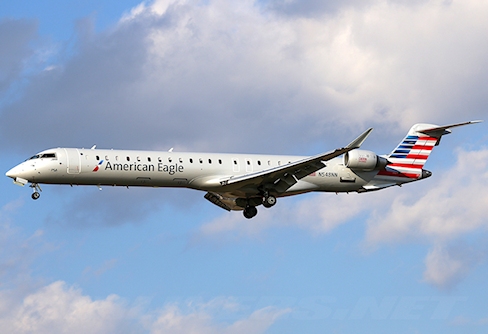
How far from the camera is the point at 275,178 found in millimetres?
45312

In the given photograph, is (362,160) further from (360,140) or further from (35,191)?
(35,191)

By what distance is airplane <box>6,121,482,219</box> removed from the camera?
→ 43125 mm

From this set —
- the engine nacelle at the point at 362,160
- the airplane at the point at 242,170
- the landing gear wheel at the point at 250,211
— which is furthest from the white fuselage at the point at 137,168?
the engine nacelle at the point at 362,160

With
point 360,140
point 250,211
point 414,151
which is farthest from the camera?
point 414,151

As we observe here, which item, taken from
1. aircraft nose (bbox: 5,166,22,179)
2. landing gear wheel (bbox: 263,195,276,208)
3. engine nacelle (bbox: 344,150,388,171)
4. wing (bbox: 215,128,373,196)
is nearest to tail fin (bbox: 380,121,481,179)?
engine nacelle (bbox: 344,150,388,171)

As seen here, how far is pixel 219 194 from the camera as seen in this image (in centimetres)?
4881

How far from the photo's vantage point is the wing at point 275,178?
4334cm

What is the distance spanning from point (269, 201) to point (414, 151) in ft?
28.7

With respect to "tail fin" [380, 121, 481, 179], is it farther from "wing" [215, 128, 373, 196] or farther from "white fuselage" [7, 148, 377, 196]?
"white fuselage" [7, 148, 377, 196]

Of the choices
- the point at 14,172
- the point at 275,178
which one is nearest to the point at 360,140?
the point at 275,178

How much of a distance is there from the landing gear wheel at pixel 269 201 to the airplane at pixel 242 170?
49 mm

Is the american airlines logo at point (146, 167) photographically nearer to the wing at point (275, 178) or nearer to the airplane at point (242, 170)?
the airplane at point (242, 170)

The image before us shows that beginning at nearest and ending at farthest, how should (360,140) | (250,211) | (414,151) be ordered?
1. (360,140)
2. (250,211)
3. (414,151)

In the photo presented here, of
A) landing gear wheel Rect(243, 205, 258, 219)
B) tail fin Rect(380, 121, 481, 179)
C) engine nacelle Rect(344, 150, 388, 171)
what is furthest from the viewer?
tail fin Rect(380, 121, 481, 179)
